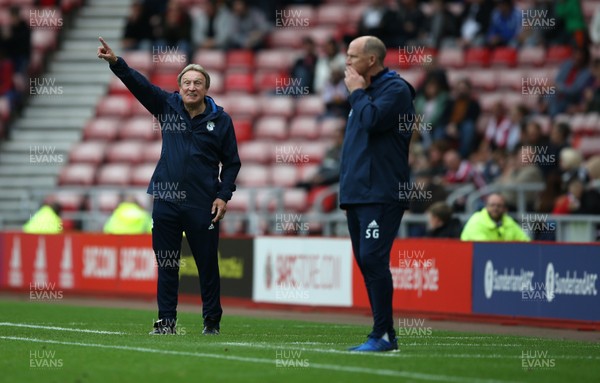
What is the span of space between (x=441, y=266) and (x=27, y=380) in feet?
31.1

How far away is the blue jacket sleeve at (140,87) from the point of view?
12.6 m

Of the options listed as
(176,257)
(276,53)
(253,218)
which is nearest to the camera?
(176,257)

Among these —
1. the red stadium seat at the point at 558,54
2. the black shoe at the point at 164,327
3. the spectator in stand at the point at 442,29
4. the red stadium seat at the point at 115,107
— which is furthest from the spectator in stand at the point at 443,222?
the red stadium seat at the point at 115,107

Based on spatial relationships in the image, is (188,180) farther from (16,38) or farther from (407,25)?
(16,38)

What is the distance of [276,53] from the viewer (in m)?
28.6

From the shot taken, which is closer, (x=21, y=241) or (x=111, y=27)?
(x=21, y=241)

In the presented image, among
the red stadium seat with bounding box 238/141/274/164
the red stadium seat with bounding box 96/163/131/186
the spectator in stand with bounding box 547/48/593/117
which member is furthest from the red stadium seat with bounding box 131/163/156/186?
the spectator in stand with bounding box 547/48/593/117

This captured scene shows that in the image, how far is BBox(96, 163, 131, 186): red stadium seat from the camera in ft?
91.6

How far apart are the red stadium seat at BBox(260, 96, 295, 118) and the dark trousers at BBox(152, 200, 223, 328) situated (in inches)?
570

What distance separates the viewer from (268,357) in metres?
10.9

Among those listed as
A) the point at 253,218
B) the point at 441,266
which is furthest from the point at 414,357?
the point at 253,218

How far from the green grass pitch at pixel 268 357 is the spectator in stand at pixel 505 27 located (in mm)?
11797

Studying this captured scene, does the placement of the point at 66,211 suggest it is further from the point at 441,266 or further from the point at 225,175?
the point at 225,175

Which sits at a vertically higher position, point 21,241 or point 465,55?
point 465,55
